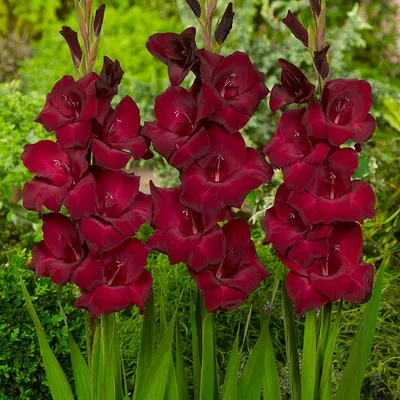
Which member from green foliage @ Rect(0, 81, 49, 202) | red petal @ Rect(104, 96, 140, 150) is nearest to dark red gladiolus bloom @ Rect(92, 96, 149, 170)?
red petal @ Rect(104, 96, 140, 150)

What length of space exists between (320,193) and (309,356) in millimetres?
427

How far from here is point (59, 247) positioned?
210cm

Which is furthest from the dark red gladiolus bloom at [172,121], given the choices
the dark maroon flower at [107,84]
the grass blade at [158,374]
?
the grass blade at [158,374]

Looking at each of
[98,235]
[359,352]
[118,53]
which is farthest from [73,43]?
[118,53]

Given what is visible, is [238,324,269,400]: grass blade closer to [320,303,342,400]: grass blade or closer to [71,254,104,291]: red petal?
[320,303,342,400]: grass blade

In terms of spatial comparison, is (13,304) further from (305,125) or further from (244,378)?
(305,125)

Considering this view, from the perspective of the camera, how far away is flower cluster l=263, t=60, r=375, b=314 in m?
2.03

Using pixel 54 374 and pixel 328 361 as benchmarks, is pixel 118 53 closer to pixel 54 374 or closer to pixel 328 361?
pixel 54 374

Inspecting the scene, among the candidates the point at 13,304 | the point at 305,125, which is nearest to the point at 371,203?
the point at 305,125

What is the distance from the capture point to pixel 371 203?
207 centimetres

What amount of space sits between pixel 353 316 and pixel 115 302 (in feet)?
6.06

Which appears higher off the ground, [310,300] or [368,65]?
[310,300]

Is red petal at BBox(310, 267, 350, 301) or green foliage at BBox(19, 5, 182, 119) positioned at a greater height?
red petal at BBox(310, 267, 350, 301)

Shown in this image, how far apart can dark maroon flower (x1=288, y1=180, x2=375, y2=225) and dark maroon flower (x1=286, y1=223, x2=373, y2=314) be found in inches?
3.4
